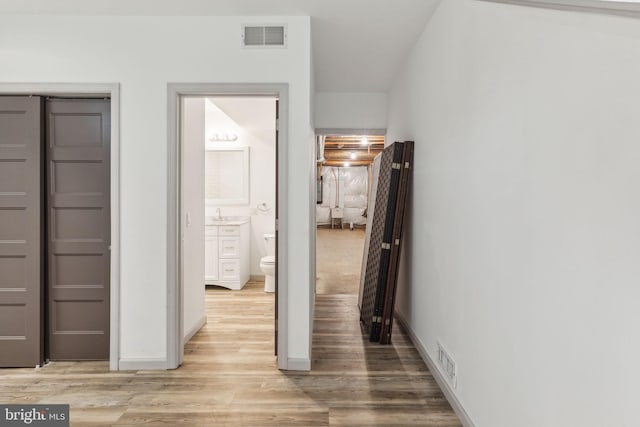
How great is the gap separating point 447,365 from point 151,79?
2977mm

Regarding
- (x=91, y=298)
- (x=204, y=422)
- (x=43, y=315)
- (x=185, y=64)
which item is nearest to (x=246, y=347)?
(x=204, y=422)

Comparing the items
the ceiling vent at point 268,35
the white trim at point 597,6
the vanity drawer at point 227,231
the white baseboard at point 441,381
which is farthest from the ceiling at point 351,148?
the white trim at point 597,6

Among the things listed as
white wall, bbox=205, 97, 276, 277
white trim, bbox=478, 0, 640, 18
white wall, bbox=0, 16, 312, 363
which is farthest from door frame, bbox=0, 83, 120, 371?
white wall, bbox=205, 97, 276, 277

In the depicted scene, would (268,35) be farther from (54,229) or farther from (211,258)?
(211,258)

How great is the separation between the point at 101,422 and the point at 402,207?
2.70 meters

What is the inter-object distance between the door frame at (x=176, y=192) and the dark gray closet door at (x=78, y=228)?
0.53 m

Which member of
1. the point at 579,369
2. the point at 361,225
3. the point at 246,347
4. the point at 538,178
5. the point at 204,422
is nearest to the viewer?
the point at 579,369

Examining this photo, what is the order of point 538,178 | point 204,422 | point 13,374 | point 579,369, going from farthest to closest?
point 13,374 → point 204,422 → point 538,178 → point 579,369

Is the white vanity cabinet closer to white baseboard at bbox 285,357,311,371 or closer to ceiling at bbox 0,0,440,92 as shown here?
white baseboard at bbox 285,357,311,371

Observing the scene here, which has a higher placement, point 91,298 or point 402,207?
point 402,207

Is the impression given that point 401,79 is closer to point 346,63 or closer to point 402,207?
point 346,63

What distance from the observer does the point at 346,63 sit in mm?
4008

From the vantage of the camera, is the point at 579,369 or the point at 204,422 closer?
the point at 579,369

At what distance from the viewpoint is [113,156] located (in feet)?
9.48
